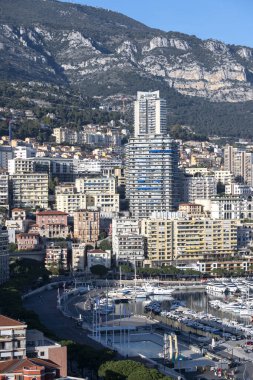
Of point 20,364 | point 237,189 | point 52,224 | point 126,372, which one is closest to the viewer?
point 20,364

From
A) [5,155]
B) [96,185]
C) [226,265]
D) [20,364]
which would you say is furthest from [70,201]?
[20,364]

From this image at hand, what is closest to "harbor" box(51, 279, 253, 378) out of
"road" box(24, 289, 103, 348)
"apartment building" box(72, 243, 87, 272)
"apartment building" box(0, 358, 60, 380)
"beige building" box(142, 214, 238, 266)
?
"road" box(24, 289, 103, 348)

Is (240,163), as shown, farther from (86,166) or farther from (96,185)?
(96,185)

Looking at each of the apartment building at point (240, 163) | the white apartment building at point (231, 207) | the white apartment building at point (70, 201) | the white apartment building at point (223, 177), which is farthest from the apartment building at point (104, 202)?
the apartment building at point (240, 163)

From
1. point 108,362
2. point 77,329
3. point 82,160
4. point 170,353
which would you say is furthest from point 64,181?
point 108,362

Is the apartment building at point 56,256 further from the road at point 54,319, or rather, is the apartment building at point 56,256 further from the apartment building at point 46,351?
the apartment building at point 46,351

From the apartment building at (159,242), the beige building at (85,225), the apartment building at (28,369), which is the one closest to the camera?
the apartment building at (28,369)

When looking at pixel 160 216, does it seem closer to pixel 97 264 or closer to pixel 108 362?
pixel 97 264
